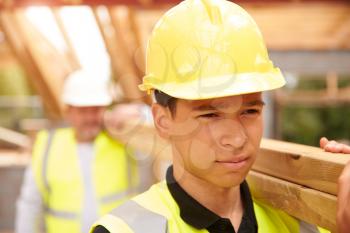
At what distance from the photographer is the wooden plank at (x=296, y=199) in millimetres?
1539

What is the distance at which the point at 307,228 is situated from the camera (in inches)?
74.7

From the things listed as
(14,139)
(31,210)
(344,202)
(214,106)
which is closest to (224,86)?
(214,106)

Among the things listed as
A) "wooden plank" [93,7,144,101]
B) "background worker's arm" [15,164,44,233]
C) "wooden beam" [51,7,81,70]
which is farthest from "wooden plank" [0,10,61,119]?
"background worker's arm" [15,164,44,233]

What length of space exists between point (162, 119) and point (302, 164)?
44 cm

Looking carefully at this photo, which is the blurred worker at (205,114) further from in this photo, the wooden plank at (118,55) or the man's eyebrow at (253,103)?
the wooden plank at (118,55)

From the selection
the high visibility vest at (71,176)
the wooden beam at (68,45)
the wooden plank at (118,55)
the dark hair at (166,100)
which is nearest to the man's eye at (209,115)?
the dark hair at (166,100)

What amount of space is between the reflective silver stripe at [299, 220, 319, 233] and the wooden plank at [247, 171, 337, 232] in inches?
3.9

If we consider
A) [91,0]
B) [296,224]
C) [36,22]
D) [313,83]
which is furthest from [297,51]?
[313,83]

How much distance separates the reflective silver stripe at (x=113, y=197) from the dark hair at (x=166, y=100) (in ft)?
8.08

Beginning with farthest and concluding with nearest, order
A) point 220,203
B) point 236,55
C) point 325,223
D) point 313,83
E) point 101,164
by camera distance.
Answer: point 313,83 → point 101,164 → point 220,203 → point 236,55 → point 325,223

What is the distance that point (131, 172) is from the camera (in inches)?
173

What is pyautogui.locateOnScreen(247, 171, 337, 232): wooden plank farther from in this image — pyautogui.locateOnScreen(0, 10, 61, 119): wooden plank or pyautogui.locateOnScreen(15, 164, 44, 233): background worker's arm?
pyautogui.locateOnScreen(0, 10, 61, 119): wooden plank

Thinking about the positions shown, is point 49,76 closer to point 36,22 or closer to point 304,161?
point 36,22

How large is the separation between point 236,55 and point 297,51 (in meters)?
3.90
